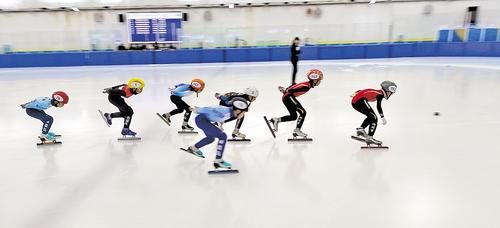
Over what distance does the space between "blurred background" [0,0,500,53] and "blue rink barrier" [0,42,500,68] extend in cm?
225

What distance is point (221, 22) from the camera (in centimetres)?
2534

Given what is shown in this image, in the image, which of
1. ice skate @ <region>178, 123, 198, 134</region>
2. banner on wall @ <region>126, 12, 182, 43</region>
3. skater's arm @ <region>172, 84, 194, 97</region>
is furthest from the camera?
banner on wall @ <region>126, 12, 182, 43</region>

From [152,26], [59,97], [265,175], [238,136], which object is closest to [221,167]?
[265,175]

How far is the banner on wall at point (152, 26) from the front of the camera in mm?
24078

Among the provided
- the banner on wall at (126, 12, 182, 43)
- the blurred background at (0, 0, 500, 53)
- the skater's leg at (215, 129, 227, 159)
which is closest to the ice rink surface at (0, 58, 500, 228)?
the skater's leg at (215, 129, 227, 159)

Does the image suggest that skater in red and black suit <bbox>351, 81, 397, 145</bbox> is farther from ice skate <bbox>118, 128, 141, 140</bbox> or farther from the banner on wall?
the banner on wall

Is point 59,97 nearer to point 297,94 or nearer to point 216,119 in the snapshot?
point 216,119

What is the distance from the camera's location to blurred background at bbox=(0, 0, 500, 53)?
2412 centimetres

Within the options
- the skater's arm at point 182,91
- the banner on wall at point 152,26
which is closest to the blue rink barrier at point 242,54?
the banner on wall at point 152,26

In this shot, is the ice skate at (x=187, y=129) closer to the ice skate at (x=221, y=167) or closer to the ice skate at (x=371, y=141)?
the ice skate at (x=221, y=167)

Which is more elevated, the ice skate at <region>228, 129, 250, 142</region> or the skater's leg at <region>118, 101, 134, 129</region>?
the skater's leg at <region>118, 101, 134, 129</region>

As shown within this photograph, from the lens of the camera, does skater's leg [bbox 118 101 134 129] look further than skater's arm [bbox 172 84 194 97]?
No

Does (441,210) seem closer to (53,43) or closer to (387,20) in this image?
(387,20)

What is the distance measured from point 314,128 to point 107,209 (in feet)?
13.0
